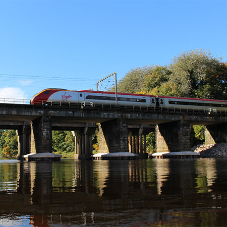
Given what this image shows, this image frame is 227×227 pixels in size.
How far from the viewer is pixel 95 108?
50281 mm

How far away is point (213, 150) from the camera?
213 ft

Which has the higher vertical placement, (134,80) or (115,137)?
(134,80)

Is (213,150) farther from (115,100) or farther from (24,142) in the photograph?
(24,142)

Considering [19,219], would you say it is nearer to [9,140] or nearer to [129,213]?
[129,213]

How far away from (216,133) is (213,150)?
460 cm

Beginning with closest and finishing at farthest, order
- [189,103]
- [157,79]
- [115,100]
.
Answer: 1. [115,100]
2. [189,103]
3. [157,79]

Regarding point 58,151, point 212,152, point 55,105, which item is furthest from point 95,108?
point 58,151

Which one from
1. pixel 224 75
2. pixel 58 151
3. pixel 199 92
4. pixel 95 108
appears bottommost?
pixel 58 151

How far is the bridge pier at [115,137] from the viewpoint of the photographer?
5172 centimetres

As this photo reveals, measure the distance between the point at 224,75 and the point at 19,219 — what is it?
8709 centimetres

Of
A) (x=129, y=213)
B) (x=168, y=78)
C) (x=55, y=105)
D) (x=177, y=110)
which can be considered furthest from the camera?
(x=168, y=78)

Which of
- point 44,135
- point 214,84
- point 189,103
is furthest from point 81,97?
point 214,84

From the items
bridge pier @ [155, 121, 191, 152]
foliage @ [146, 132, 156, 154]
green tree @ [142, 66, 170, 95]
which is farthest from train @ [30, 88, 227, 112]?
green tree @ [142, 66, 170, 95]

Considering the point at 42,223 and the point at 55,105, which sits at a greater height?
the point at 55,105
